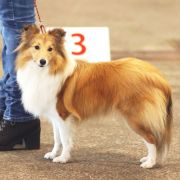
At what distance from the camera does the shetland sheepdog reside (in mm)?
3186

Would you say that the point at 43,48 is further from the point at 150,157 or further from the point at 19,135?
the point at 150,157

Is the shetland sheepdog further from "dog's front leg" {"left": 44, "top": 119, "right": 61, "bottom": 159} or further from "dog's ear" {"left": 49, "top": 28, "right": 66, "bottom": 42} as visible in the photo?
"dog's front leg" {"left": 44, "top": 119, "right": 61, "bottom": 159}

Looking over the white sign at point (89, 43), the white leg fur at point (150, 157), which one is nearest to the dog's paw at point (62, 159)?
the white leg fur at point (150, 157)

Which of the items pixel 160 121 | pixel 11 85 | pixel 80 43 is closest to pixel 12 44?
pixel 11 85

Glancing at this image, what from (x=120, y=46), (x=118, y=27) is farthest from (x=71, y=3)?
(x=120, y=46)

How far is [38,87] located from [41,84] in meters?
0.03

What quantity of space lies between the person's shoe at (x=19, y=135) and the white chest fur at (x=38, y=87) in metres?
0.30

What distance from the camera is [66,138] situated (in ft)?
11.1

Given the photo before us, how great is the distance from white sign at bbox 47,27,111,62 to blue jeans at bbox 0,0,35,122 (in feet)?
4.71

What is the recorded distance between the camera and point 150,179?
3156 mm

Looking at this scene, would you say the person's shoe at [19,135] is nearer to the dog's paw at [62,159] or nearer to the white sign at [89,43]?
the dog's paw at [62,159]

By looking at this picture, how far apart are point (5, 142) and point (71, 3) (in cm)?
981

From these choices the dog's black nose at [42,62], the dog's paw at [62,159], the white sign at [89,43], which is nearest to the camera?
the dog's black nose at [42,62]

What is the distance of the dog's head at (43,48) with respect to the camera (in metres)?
3.15
